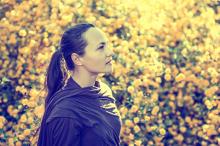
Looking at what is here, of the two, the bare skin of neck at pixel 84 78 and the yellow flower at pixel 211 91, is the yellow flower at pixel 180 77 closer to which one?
the yellow flower at pixel 211 91

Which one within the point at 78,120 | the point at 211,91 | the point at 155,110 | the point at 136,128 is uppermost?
the point at 78,120

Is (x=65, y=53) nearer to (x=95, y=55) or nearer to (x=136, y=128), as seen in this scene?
(x=95, y=55)

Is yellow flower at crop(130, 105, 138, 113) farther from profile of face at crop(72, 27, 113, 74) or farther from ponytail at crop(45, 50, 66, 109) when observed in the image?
profile of face at crop(72, 27, 113, 74)

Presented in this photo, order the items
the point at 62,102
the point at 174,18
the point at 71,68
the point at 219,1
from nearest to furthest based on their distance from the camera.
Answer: the point at 62,102 → the point at 71,68 → the point at 174,18 → the point at 219,1

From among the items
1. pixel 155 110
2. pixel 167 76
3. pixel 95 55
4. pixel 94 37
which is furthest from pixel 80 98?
pixel 167 76

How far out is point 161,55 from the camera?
5562 millimetres

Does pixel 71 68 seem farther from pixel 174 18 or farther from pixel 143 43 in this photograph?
pixel 174 18

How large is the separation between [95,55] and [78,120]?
1.33 feet

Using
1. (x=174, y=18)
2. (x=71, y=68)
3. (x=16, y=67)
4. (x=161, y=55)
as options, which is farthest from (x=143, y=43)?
(x=71, y=68)

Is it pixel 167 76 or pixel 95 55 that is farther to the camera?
pixel 167 76

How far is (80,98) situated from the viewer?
331cm

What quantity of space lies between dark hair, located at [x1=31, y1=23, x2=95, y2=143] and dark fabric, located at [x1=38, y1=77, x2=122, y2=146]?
15cm

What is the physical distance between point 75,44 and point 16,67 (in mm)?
1795

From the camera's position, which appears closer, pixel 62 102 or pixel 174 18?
pixel 62 102
